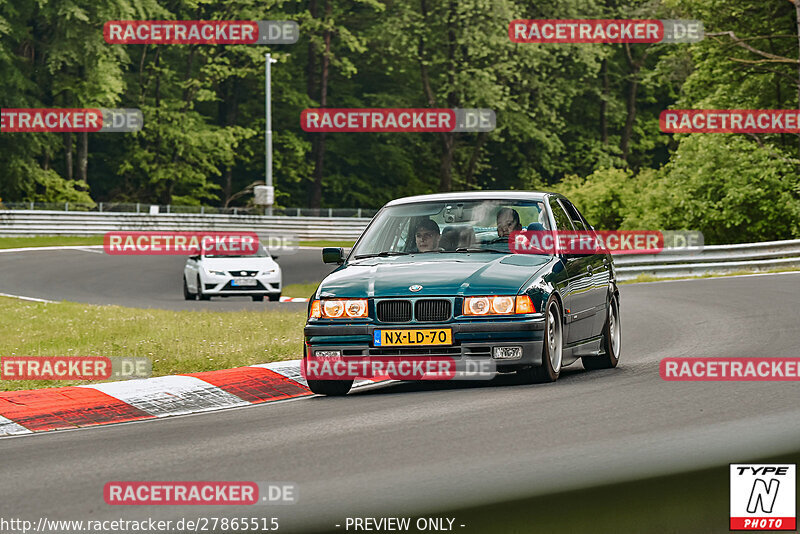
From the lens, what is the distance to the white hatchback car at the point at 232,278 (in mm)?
27250

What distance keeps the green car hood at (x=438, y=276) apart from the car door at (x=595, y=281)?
101cm

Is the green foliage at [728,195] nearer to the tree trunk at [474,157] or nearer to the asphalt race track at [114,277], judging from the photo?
the asphalt race track at [114,277]

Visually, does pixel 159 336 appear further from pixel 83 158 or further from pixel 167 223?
pixel 83 158

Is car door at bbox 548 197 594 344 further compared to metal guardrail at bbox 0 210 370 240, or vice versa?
metal guardrail at bbox 0 210 370 240

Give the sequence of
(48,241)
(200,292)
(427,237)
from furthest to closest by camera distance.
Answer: (48,241) → (200,292) → (427,237)

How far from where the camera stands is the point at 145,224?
52031 mm

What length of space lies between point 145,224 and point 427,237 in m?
42.4

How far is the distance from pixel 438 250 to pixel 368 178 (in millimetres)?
61219

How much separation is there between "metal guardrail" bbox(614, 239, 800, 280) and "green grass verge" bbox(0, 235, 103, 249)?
25750 millimetres

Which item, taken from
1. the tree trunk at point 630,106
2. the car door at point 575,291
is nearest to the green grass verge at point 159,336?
the car door at point 575,291

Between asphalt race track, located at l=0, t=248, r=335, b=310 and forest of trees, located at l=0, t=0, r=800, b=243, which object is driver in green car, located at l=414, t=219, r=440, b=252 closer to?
asphalt race track, located at l=0, t=248, r=335, b=310

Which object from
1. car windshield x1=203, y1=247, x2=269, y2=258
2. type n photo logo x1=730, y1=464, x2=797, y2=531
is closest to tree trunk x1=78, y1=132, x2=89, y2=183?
car windshield x1=203, y1=247, x2=269, y2=258

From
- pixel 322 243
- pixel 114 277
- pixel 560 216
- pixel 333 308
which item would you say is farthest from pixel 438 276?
A: pixel 322 243

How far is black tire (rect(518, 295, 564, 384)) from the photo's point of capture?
9.94m
